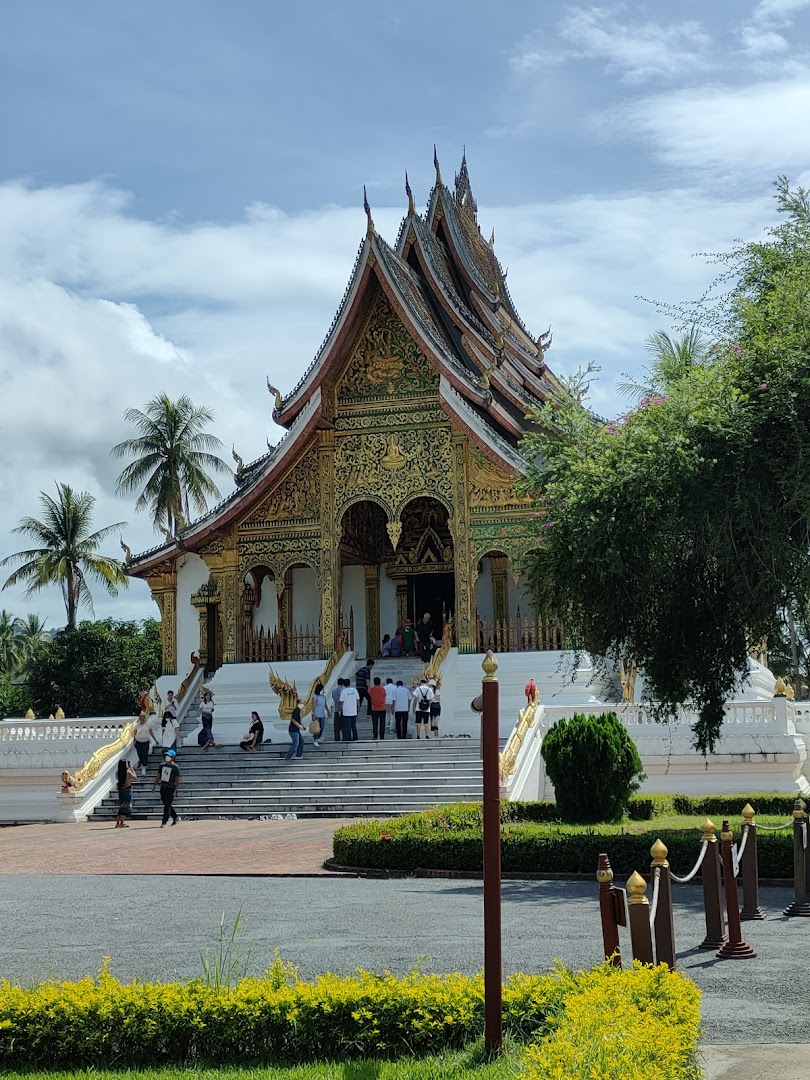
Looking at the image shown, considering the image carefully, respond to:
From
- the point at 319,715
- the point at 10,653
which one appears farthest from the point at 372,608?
the point at 10,653

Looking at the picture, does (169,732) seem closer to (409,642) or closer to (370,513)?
(409,642)

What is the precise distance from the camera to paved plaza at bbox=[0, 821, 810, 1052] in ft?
23.9

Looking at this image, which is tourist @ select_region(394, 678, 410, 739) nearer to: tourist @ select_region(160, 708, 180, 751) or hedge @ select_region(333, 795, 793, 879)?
tourist @ select_region(160, 708, 180, 751)

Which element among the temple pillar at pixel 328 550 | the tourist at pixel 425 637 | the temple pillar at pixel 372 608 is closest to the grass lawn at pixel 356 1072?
the tourist at pixel 425 637

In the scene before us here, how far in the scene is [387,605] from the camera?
96.9 feet

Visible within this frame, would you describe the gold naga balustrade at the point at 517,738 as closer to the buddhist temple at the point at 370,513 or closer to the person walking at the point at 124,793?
the buddhist temple at the point at 370,513

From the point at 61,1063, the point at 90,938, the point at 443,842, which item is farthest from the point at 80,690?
the point at 61,1063

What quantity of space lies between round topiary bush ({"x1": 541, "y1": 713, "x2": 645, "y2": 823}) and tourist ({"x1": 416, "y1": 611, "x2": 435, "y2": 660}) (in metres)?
10.8

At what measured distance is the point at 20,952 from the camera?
8320 millimetres

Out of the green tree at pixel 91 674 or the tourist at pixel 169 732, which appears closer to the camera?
the tourist at pixel 169 732

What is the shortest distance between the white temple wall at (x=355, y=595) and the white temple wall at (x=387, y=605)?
407 mm

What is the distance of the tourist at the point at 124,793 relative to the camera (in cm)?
1916

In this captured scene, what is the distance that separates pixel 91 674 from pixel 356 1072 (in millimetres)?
39165

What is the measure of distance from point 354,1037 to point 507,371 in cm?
2610
